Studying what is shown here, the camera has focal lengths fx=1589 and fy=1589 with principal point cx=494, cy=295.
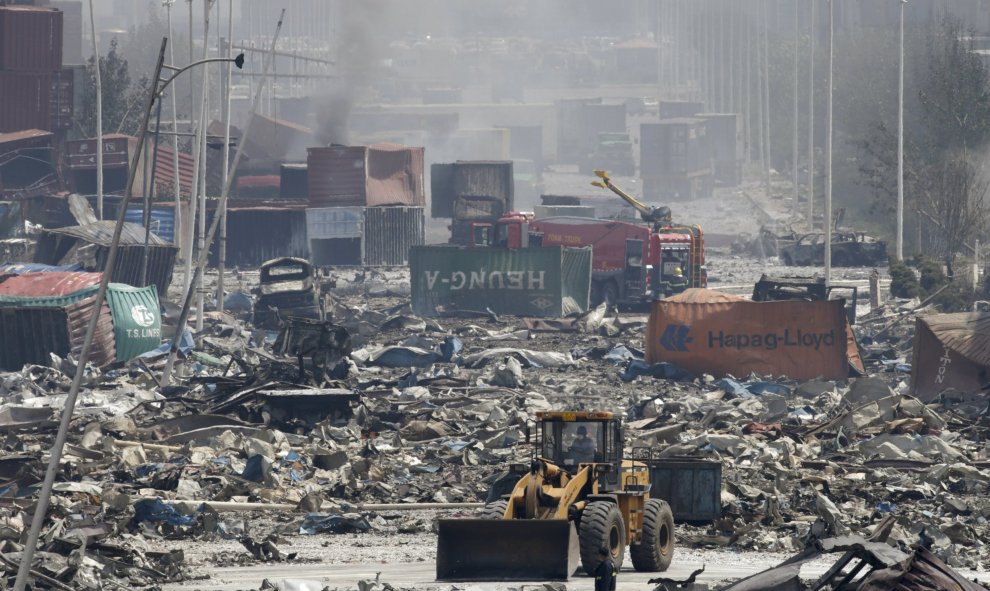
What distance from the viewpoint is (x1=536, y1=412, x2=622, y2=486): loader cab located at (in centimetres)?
1675

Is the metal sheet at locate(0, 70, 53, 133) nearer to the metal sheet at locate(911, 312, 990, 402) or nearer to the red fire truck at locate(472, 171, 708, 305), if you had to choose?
the red fire truck at locate(472, 171, 708, 305)

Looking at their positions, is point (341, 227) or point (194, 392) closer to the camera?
point (194, 392)

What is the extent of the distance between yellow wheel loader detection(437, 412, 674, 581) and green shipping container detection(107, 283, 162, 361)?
853 inches

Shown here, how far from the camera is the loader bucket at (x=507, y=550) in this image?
15.5m

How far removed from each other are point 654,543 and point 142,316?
23.2m

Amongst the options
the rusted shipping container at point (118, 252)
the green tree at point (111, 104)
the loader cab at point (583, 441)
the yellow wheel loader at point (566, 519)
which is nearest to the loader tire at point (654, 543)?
the yellow wheel loader at point (566, 519)

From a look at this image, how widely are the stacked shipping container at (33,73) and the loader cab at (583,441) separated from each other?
59.1m

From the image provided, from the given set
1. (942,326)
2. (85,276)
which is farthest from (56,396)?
(942,326)

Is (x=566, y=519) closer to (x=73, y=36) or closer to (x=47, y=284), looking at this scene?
(x=47, y=284)

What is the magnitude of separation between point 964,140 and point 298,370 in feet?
135

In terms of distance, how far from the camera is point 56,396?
102 feet

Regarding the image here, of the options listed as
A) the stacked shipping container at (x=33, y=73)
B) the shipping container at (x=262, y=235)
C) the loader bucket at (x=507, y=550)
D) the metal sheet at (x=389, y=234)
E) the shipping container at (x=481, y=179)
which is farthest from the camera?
the stacked shipping container at (x=33, y=73)

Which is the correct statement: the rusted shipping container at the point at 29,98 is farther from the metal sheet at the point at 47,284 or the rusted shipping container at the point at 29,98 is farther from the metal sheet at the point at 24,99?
the metal sheet at the point at 47,284

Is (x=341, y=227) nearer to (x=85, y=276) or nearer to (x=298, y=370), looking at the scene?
(x=85, y=276)
